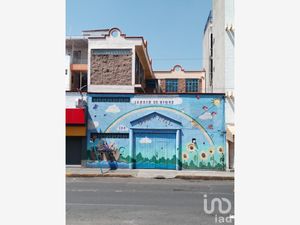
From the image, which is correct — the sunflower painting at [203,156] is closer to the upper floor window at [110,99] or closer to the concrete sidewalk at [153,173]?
the concrete sidewalk at [153,173]

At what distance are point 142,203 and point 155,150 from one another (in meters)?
8.28

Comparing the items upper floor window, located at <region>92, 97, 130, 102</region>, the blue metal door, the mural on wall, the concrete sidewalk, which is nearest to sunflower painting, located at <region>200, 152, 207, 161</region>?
the mural on wall

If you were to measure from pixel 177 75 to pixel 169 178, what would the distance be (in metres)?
23.6

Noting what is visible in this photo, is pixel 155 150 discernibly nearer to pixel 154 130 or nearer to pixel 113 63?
pixel 154 130

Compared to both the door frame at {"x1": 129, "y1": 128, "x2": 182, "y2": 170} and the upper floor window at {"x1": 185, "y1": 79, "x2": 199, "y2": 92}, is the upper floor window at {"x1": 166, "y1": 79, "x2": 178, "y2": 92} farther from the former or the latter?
the door frame at {"x1": 129, "y1": 128, "x2": 182, "y2": 170}

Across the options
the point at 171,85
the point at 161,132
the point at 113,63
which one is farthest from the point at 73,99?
the point at 171,85

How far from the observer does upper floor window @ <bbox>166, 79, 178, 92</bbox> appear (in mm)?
35969

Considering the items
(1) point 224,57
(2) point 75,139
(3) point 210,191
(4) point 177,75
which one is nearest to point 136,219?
(3) point 210,191

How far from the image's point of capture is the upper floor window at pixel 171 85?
1416 inches

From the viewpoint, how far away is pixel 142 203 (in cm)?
859

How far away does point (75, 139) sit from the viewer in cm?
1722

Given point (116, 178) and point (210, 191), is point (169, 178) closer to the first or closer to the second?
point (116, 178)

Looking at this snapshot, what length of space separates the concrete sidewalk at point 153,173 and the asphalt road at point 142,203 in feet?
6.45

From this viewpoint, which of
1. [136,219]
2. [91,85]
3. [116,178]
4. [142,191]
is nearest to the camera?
[136,219]
